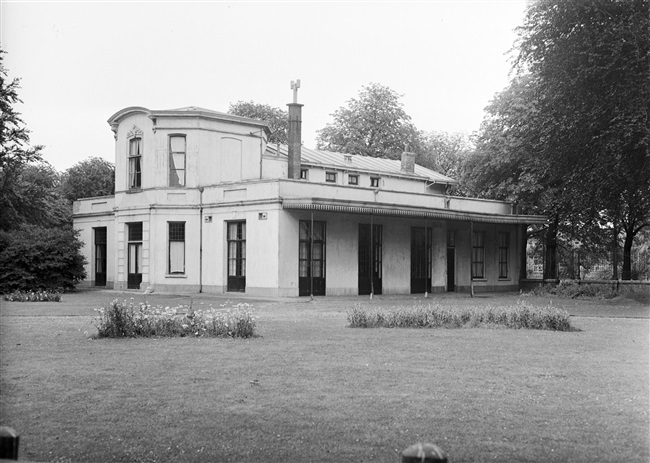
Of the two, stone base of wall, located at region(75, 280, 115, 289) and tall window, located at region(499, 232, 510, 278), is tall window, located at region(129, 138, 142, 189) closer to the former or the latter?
stone base of wall, located at region(75, 280, 115, 289)

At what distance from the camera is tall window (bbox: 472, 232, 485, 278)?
118 ft

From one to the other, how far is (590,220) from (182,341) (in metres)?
30.6

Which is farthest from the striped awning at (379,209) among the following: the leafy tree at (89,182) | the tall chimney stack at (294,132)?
the leafy tree at (89,182)

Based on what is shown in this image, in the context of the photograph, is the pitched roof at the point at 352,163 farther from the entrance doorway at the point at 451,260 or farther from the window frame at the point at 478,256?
the entrance doorway at the point at 451,260

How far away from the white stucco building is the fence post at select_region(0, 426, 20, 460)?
75.6 feet

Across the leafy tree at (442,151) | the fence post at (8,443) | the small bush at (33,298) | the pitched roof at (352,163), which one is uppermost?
the leafy tree at (442,151)

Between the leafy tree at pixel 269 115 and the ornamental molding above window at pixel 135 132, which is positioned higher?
the leafy tree at pixel 269 115

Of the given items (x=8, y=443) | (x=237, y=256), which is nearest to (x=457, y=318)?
(x=8, y=443)

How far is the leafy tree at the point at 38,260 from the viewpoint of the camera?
94.5 feet

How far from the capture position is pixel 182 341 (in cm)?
1224

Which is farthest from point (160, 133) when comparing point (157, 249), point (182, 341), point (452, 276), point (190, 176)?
point (182, 341)

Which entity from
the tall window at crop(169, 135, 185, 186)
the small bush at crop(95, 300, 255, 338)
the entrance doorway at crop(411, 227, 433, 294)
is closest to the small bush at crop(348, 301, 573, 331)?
the small bush at crop(95, 300, 255, 338)

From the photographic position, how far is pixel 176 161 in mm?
31391

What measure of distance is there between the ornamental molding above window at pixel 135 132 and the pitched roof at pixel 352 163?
6.75m
